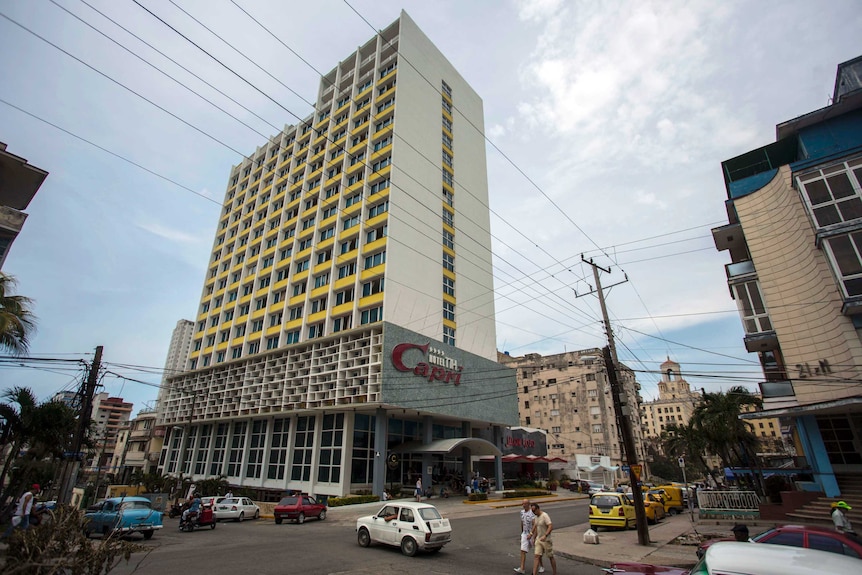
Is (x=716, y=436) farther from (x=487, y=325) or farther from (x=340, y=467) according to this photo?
(x=340, y=467)

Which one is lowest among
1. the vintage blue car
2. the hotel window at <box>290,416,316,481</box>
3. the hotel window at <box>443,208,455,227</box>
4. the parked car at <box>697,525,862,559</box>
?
the vintage blue car

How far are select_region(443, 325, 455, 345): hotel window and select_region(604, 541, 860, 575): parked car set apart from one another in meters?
32.7

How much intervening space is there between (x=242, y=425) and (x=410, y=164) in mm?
30680

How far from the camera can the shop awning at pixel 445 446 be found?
32688mm

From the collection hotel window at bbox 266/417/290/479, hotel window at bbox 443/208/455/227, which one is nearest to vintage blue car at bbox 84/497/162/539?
hotel window at bbox 266/417/290/479

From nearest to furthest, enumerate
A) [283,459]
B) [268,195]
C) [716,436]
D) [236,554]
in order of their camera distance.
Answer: [236,554] < [716,436] < [283,459] < [268,195]

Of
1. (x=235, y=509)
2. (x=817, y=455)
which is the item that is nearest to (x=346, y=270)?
(x=235, y=509)

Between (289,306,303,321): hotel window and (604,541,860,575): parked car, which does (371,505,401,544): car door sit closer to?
(604,541,860,575): parked car

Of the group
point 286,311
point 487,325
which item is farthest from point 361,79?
point 487,325

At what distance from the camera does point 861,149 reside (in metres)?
20.3

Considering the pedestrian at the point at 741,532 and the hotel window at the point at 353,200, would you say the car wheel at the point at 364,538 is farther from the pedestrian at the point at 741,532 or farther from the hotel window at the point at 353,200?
the hotel window at the point at 353,200

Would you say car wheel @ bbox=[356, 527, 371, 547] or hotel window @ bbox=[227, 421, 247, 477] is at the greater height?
hotel window @ bbox=[227, 421, 247, 477]

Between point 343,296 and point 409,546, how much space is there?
26253mm

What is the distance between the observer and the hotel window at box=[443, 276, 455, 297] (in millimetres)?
40156
